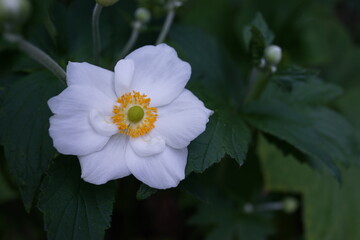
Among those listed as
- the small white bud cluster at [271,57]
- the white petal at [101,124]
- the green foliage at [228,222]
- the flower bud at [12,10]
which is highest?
the flower bud at [12,10]

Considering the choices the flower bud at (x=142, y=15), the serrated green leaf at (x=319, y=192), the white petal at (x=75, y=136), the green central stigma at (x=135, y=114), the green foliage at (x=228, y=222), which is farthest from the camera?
the serrated green leaf at (x=319, y=192)

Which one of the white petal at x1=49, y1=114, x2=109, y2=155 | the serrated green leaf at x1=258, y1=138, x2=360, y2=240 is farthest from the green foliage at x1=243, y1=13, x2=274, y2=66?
the serrated green leaf at x1=258, y1=138, x2=360, y2=240

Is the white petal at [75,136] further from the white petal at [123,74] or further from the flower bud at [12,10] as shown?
the flower bud at [12,10]

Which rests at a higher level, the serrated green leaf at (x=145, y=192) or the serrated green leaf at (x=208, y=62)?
the serrated green leaf at (x=208, y=62)

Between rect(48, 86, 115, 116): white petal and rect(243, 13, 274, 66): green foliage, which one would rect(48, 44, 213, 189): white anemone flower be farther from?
rect(243, 13, 274, 66): green foliage

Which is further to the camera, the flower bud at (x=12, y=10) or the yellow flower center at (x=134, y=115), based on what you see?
the yellow flower center at (x=134, y=115)

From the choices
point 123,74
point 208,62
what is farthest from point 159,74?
point 208,62

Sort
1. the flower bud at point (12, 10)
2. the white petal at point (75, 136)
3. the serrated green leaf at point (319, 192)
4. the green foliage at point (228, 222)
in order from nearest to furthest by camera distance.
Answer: the flower bud at point (12, 10) < the white petal at point (75, 136) < the green foliage at point (228, 222) < the serrated green leaf at point (319, 192)

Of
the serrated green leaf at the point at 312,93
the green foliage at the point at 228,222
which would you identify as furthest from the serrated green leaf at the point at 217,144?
the green foliage at the point at 228,222

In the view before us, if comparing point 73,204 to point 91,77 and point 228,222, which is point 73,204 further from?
point 228,222
